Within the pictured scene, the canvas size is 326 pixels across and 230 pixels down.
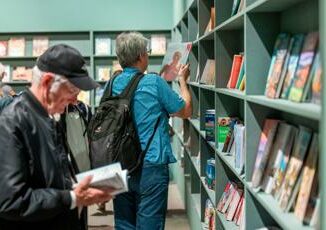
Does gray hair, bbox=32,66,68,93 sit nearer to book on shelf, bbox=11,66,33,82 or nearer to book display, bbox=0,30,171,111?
book display, bbox=0,30,171,111

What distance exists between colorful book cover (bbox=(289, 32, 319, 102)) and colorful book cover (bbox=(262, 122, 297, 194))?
20 centimetres

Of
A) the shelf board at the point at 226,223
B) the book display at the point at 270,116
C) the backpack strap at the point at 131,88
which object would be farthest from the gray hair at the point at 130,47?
the shelf board at the point at 226,223

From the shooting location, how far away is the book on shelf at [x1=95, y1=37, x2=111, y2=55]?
23.9 ft

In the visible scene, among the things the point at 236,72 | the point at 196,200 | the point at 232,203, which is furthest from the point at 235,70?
the point at 196,200

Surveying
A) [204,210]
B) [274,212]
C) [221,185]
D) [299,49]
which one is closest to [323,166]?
[274,212]

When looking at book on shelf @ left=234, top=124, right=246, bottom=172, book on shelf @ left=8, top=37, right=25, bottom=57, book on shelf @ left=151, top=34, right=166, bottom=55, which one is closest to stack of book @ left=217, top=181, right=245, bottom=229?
book on shelf @ left=234, top=124, right=246, bottom=172

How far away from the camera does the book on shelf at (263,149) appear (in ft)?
6.70

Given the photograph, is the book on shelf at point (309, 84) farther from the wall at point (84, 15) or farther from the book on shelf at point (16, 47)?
the book on shelf at point (16, 47)

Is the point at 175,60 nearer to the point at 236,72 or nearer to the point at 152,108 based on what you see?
the point at 152,108

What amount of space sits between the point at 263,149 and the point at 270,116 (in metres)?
0.19

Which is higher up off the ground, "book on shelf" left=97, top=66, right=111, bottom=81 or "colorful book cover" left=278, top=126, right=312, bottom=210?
"book on shelf" left=97, top=66, right=111, bottom=81

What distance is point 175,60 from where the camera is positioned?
13.0 ft

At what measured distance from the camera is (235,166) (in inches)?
103

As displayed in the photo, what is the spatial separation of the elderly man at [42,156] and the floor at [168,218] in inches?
117
